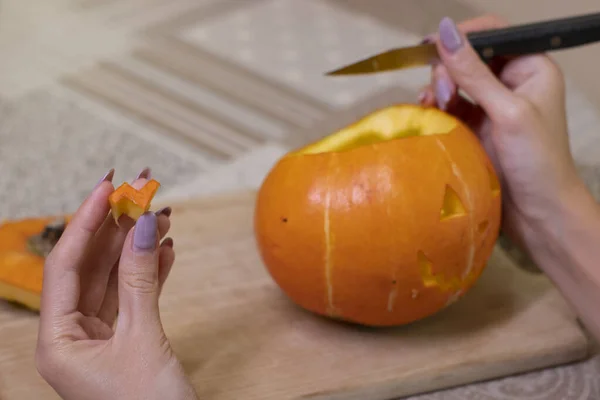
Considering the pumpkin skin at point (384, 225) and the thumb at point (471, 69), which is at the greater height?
the thumb at point (471, 69)

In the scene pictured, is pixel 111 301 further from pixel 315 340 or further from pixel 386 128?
pixel 386 128

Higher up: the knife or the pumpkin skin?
the knife

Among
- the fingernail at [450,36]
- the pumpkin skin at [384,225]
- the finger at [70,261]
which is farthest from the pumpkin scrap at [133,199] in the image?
the fingernail at [450,36]

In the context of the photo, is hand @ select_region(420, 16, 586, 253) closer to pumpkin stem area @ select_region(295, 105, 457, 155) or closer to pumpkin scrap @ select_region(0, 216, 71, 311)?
pumpkin stem area @ select_region(295, 105, 457, 155)

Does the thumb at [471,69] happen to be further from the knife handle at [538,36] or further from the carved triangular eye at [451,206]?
the carved triangular eye at [451,206]

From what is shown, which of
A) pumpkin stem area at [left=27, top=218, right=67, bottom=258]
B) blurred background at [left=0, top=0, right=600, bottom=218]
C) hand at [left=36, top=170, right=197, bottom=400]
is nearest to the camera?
hand at [left=36, top=170, right=197, bottom=400]

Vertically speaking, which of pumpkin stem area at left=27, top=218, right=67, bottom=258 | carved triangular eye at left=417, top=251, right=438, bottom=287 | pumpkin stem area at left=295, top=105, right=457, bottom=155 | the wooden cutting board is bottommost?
the wooden cutting board

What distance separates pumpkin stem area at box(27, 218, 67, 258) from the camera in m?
0.86

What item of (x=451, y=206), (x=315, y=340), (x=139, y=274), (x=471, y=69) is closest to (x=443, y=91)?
(x=471, y=69)

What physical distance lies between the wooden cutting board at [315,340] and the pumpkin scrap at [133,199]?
0.65ft

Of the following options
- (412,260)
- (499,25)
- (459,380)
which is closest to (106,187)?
(412,260)

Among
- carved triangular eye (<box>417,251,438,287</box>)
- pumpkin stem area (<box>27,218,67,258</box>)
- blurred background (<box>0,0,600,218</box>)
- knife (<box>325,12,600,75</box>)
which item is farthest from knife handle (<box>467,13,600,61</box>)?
pumpkin stem area (<box>27,218,67,258</box>)

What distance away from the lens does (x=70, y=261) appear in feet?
2.23

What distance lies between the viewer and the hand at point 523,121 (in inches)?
32.0
